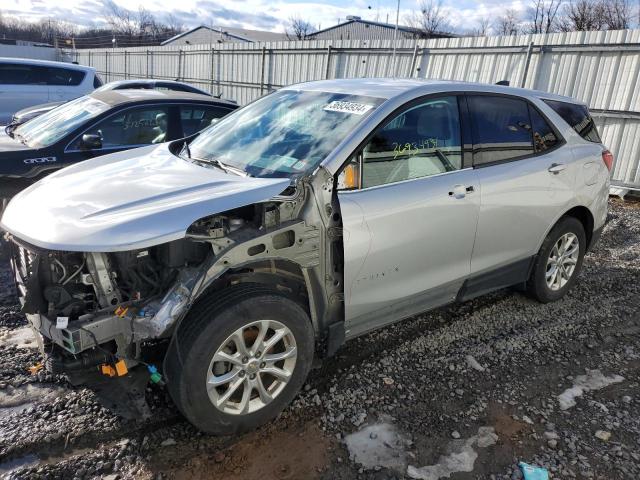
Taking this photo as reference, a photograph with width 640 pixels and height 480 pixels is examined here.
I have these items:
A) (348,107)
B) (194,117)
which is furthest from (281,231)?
(194,117)

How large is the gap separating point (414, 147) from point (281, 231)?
117 centimetres

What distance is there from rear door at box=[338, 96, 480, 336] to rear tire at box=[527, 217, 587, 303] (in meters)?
1.06

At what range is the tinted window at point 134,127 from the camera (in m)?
5.72

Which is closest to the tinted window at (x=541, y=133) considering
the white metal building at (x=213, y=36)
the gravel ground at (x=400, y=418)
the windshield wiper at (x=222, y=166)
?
the gravel ground at (x=400, y=418)

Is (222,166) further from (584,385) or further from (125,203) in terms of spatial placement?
(584,385)

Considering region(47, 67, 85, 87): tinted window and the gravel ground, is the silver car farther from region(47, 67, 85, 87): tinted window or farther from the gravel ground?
region(47, 67, 85, 87): tinted window

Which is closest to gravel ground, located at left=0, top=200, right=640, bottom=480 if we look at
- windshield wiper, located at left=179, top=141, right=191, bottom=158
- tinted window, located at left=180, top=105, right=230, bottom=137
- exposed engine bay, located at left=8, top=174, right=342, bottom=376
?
exposed engine bay, located at left=8, top=174, right=342, bottom=376

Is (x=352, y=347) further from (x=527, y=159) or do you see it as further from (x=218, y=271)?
(x=527, y=159)

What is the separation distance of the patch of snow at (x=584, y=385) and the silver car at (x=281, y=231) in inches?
35.6

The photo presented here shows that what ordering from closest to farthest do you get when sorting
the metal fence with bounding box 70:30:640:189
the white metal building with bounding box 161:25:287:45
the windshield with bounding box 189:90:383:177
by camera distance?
the windshield with bounding box 189:90:383:177
the metal fence with bounding box 70:30:640:189
the white metal building with bounding box 161:25:287:45

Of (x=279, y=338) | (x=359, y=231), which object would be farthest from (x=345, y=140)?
(x=279, y=338)

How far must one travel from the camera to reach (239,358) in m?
2.66

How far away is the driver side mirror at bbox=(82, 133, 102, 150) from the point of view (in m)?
5.21

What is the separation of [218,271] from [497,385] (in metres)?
2.04
